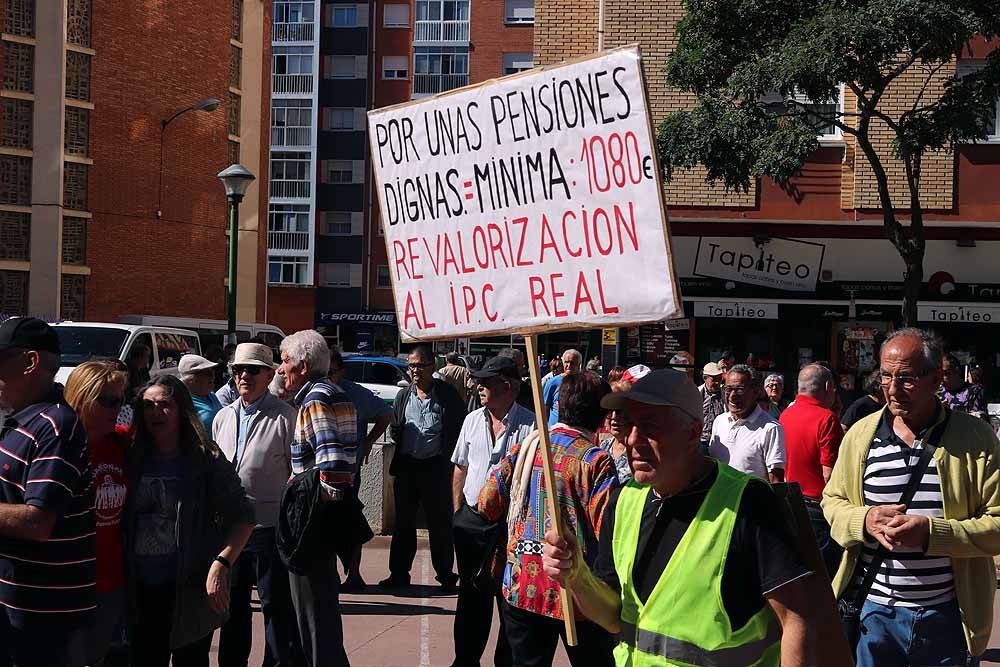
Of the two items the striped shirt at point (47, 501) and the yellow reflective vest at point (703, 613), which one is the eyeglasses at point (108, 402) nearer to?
the striped shirt at point (47, 501)

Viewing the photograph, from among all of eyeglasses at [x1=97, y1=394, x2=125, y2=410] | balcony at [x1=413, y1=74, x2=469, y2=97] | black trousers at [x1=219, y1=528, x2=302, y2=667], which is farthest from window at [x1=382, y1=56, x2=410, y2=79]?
eyeglasses at [x1=97, y1=394, x2=125, y2=410]

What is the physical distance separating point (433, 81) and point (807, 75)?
43.8 metres

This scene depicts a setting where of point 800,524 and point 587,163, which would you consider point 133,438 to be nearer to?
point 587,163

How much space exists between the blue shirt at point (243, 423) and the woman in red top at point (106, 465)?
1.10 meters

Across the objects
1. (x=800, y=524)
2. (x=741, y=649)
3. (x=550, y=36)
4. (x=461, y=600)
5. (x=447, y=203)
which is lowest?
(x=461, y=600)

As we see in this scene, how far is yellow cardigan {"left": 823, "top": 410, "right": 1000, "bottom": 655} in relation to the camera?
166 inches

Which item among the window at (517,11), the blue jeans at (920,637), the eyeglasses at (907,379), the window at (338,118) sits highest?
the window at (517,11)

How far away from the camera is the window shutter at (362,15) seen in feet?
196

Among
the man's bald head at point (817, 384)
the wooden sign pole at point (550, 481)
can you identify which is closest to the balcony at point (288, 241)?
the man's bald head at point (817, 384)

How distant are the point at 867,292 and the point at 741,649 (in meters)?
20.8

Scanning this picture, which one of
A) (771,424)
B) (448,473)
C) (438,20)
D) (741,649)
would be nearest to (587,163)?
(741,649)

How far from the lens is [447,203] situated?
4223mm

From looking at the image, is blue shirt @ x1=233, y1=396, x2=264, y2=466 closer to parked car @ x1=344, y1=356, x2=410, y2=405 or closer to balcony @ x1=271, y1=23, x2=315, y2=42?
parked car @ x1=344, y1=356, x2=410, y2=405

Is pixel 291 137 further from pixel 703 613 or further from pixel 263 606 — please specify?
pixel 703 613
